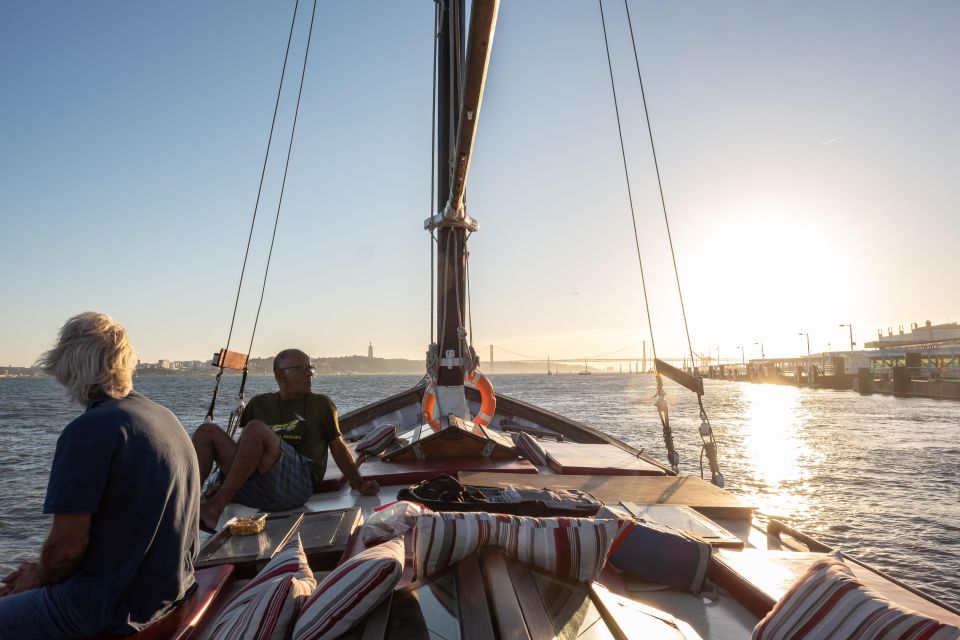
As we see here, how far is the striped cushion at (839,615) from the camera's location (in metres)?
1.36

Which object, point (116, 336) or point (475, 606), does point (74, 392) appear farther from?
point (475, 606)

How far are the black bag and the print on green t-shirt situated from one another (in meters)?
0.92

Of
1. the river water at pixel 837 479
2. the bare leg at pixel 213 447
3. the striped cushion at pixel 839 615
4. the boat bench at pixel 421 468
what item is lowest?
the river water at pixel 837 479

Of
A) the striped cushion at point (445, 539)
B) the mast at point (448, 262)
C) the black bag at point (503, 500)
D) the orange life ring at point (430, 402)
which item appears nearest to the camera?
the striped cushion at point (445, 539)

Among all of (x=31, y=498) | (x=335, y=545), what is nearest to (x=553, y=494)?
(x=335, y=545)

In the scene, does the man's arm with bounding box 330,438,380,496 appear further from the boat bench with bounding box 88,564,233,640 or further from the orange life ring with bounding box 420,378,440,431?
the orange life ring with bounding box 420,378,440,431

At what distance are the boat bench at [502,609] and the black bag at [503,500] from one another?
832 mm

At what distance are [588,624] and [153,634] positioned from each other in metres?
1.46

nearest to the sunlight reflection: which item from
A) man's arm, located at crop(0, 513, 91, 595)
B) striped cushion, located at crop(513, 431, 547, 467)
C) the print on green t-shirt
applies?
striped cushion, located at crop(513, 431, 547, 467)

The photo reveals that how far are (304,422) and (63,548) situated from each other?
93.3 inches

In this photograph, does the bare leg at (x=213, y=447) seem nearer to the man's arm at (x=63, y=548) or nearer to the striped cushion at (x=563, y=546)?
the man's arm at (x=63, y=548)

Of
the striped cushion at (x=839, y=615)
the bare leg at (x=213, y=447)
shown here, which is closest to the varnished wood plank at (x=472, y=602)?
the striped cushion at (x=839, y=615)

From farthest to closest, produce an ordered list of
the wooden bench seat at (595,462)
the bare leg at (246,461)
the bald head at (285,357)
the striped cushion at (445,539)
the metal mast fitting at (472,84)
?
the wooden bench seat at (595,462), the bald head at (285,357), the bare leg at (246,461), the metal mast fitting at (472,84), the striped cushion at (445,539)

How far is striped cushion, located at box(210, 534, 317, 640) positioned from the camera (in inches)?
68.3
